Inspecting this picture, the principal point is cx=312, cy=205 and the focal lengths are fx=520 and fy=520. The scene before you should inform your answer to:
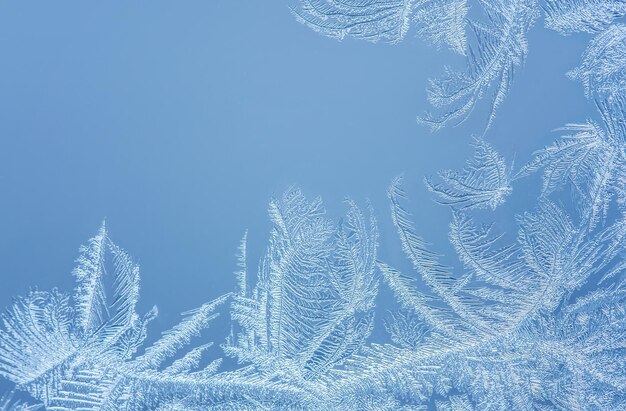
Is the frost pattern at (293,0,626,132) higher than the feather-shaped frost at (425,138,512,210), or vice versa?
the frost pattern at (293,0,626,132)

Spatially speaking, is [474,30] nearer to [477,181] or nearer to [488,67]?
[488,67]

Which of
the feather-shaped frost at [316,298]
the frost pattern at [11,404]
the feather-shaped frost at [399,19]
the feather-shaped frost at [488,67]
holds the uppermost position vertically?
the feather-shaped frost at [399,19]

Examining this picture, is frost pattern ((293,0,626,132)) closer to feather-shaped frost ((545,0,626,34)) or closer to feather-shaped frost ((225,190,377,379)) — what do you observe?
feather-shaped frost ((545,0,626,34))

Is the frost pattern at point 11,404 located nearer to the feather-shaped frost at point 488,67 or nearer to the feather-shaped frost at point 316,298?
the feather-shaped frost at point 316,298

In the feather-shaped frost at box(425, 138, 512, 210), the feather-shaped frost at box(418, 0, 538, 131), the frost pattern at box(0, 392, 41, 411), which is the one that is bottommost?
the frost pattern at box(0, 392, 41, 411)

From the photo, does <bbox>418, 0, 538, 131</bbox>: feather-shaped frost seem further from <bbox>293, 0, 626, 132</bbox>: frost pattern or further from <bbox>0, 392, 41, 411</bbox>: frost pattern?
<bbox>0, 392, 41, 411</bbox>: frost pattern

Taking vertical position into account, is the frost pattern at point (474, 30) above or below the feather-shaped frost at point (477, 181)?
above

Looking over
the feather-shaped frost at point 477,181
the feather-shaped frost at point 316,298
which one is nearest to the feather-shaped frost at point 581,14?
the feather-shaped frost at point 477,181

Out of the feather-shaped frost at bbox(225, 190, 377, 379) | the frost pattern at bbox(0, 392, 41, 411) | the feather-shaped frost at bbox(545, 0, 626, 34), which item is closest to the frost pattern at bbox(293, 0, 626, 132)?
the feather-shaped frost at bbox(545, 0, 626, 34)

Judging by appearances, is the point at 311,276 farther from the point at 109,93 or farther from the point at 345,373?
the point at 109,93
